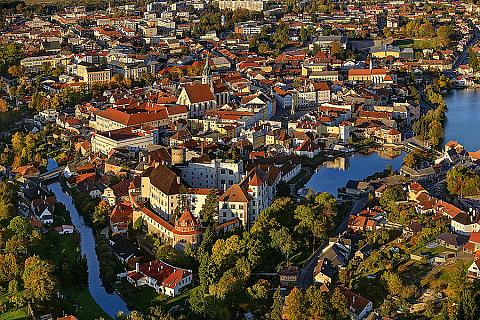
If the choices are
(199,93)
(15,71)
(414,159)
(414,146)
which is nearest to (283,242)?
(414,159)

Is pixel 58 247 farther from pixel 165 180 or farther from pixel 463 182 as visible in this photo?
pixel 463 182

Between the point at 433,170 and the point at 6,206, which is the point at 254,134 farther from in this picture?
the point at 6,206

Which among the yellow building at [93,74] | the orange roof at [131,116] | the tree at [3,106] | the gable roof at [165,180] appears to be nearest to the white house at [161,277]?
the gable roof at [165,180]

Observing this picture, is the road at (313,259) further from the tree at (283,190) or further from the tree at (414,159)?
the tree at (414,159)

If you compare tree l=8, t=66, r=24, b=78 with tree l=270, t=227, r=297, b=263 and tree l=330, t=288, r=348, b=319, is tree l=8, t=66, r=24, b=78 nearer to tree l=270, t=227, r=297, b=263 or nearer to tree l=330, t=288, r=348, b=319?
tree l=270, t=227, r=297, b=263

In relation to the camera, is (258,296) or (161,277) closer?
(258,296)
